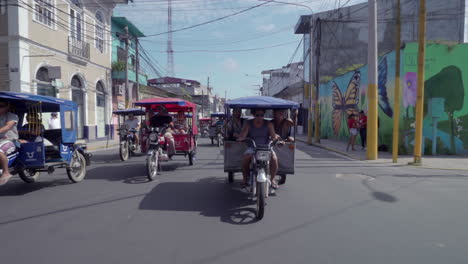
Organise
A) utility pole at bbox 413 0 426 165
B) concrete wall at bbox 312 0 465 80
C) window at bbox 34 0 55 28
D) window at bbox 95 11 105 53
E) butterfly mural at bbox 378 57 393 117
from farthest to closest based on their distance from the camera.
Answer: concrete wall at bbox 312 0 465 80
window at bbox 95 11 105 53
window at bbox 34 0 55 28
butterfly mural at bbox 378 57 393 117
utility pole at bbox 413 0 426 165

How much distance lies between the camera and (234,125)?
7094 mm

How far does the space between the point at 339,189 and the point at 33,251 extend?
5.46m

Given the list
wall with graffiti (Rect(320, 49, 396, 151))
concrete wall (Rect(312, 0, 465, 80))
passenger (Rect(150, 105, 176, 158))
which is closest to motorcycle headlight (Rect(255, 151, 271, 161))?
passenger (Rect(150, 105, 176, 158))

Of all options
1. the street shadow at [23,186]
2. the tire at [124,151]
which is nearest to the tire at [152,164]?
the street shadow at [23,186]

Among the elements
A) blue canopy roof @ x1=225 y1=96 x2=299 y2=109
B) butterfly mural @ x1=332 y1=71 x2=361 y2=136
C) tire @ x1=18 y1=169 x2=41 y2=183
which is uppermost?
butterfly mural @ x1=332 y1=71 x2=361 y2=136

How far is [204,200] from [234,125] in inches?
76.4

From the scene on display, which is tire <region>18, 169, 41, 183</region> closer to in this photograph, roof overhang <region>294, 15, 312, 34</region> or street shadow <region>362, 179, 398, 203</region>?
street shadow <region>362, 179, 398, 203</region>

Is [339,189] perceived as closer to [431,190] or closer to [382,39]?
[431,190]

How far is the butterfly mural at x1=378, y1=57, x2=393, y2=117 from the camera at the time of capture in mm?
14373

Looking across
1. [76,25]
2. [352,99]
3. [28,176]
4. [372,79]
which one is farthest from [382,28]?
[28,176]

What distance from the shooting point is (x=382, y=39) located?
2995 centimetres

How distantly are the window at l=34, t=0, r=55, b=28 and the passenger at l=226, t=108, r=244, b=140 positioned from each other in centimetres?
1375

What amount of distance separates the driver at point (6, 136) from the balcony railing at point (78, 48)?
47.6 feet

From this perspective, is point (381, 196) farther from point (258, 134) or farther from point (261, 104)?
point (261, 104)
